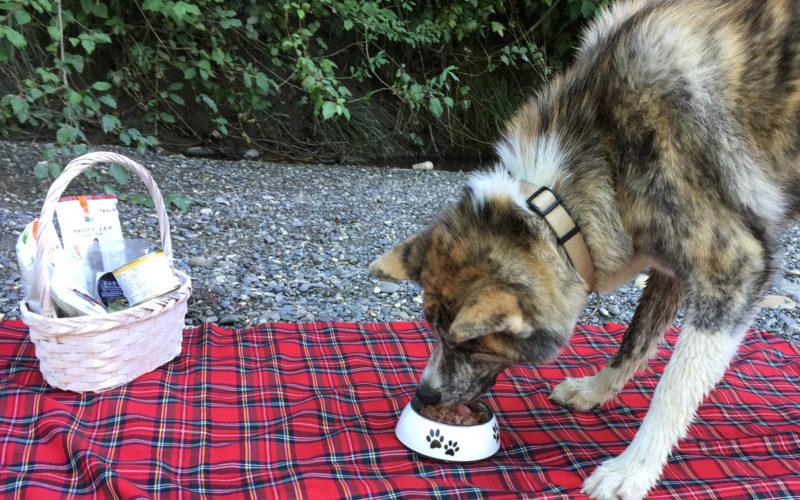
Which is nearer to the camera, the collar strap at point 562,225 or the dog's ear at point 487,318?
the dog's ear at point 487,318

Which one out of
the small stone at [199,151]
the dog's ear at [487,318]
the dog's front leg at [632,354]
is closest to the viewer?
the dog's ear at [487,318]

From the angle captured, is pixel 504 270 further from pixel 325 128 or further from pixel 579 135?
pixel 325 128

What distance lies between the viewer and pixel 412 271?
200cm

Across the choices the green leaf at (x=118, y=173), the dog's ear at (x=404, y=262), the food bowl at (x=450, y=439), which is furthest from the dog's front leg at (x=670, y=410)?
the green leaf at (x=118, y=173)

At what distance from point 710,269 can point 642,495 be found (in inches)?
28.8

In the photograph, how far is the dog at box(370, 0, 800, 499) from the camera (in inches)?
68.6

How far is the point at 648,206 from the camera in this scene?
1777 millimetres

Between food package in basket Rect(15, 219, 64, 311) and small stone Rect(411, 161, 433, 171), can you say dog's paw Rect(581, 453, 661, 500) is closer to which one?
food package in basket Rect(15, 219, 64, 311)

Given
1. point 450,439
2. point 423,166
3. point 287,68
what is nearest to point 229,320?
point 450,439

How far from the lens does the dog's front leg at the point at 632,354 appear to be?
238 centimetres

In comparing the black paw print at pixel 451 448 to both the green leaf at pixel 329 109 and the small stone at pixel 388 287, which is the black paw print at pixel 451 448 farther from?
the green leaf at pixel 329 109

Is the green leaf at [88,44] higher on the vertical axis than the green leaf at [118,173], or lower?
higher

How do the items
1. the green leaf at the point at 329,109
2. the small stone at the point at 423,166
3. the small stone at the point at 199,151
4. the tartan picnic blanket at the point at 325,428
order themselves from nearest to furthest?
the tartan picnic blanket at the point at 325,428, the green leaf at the point at 329,109, the small stone at the point at 199,151, the small stone at the point at 423,166

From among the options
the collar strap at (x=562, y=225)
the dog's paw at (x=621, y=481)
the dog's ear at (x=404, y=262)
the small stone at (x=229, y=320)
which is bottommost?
the small stone at (x=229, y=320)
